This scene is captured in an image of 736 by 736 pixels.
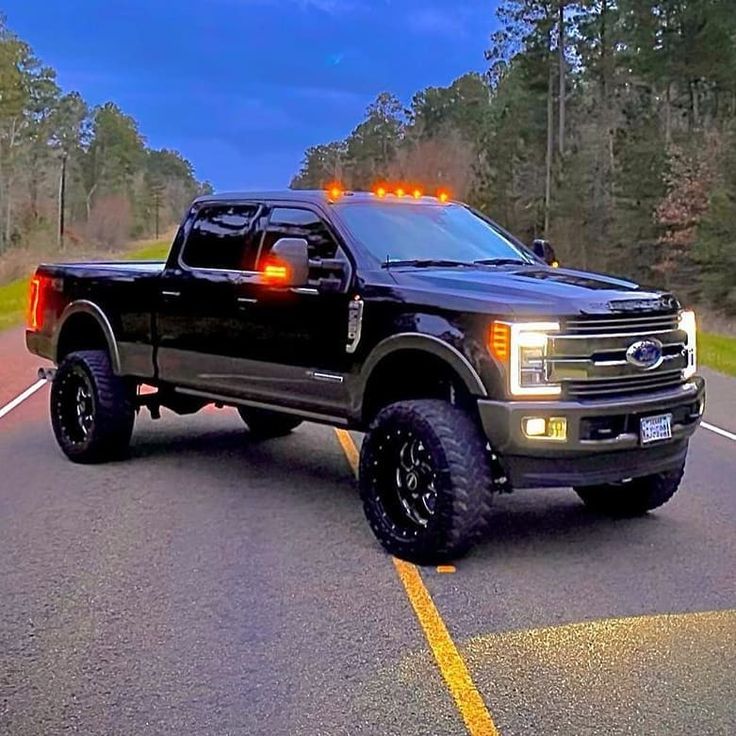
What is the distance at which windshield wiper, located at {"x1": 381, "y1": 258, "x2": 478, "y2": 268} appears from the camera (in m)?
7.43

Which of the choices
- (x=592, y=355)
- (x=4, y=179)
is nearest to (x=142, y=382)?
(x=592, y=355)

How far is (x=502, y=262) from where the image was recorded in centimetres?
798

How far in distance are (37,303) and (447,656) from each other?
659 cm

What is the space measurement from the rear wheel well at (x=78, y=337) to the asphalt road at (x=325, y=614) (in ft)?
5.07

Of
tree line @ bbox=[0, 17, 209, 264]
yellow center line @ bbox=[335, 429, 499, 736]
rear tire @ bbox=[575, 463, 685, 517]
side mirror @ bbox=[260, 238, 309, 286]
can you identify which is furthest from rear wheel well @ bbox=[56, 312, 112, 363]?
tree line @ bbox=[0, 17, 209, 264]

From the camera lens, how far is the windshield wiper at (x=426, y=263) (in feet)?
24.4

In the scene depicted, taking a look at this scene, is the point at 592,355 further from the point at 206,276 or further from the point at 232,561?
the point at 206,276

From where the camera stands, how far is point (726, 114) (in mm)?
51219

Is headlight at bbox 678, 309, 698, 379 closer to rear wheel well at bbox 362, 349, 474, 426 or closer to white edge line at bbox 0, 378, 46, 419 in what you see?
rear wheel well at bbox 362, 349, 474, 426

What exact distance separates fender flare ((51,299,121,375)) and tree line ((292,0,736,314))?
106 ft

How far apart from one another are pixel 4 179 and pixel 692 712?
86.0 meters

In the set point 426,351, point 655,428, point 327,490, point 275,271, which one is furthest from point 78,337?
point 655,428

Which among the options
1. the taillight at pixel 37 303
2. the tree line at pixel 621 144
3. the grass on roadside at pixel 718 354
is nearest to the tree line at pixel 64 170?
the tree line at pixel 621 144

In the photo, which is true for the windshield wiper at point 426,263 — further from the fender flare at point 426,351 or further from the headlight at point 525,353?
the headlight at point 525,353
